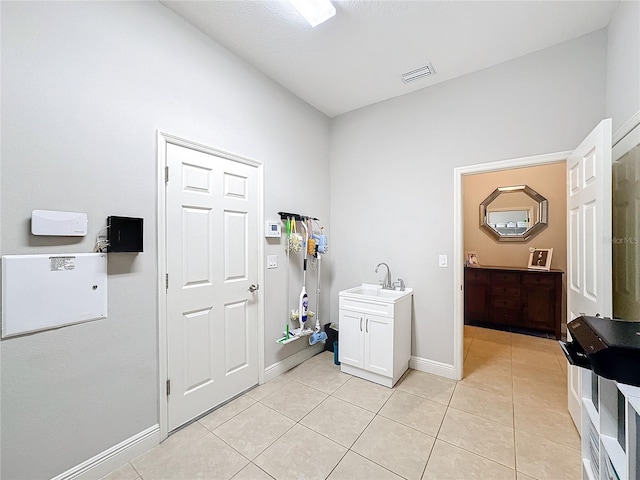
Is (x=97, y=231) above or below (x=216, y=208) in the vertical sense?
below

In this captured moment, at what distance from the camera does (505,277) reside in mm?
3973

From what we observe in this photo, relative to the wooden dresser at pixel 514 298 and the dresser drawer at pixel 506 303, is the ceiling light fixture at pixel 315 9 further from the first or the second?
the dresser drawer at pixel 506 303

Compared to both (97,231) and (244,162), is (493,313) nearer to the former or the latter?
(244,162)

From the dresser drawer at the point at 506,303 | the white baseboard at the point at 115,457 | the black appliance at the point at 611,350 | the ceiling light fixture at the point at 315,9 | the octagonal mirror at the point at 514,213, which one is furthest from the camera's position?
the octagonal mirror at the point at 514,213

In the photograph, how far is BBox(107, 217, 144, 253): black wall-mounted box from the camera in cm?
156

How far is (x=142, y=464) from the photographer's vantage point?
161 cm

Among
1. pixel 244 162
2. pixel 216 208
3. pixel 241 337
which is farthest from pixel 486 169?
pixel 241 337

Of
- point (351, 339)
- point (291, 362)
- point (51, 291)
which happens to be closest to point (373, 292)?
point (351, 339)

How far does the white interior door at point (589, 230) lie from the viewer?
148 cm

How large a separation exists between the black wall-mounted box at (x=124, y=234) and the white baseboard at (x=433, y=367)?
111 inches

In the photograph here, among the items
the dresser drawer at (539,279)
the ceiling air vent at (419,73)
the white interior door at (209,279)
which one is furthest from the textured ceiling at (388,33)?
the dresser drawer at (539,279)

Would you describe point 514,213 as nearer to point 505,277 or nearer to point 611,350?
point 505,277

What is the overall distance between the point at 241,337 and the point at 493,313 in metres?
3.83

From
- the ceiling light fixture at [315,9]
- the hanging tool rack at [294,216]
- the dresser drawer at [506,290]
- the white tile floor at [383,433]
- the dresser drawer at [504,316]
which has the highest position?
the ceiling light fixture at [315,9]
